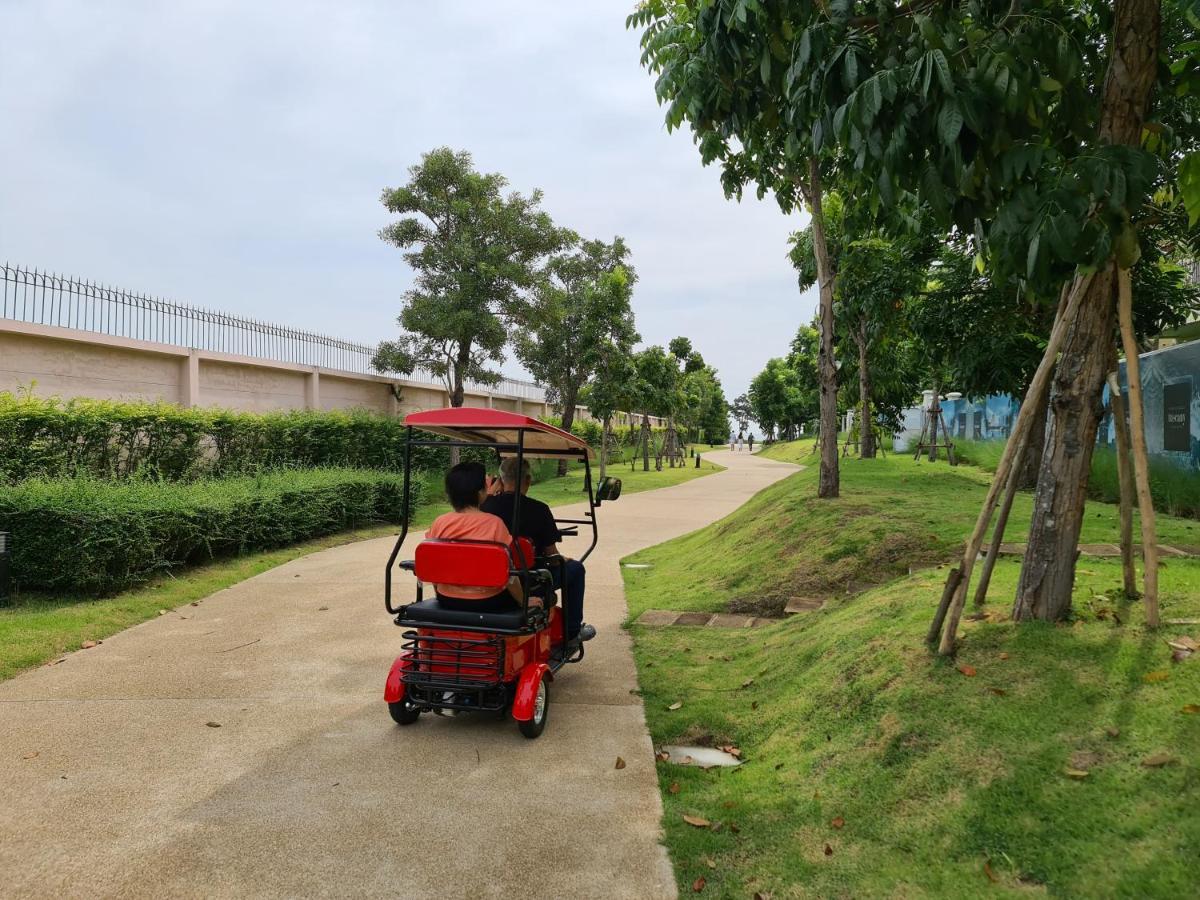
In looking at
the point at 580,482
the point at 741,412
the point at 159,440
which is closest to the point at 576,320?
the point at 580,482

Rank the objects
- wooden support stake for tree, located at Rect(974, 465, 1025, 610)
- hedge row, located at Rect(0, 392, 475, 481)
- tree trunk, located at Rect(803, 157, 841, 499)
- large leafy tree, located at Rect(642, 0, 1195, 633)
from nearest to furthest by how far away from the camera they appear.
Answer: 1. large leafy tree, located at Rect(642, 0, 1195, 633)
2. wooden support stake for tree, located at Rect(974, 465, 1025, 610)
3. hedge row, located at Rect(0, 392, 475, 481)
4. tree trunk, located at Rect(803, 157, 841, 499)

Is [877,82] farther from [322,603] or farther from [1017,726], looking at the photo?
[322,603]

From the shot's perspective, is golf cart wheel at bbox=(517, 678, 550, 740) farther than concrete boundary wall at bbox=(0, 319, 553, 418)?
No

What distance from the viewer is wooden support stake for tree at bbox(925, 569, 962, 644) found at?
13.6ft

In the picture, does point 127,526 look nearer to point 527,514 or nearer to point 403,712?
point 403,712

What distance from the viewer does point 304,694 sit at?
5453mm

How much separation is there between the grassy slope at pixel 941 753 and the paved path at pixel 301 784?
383 millimetres

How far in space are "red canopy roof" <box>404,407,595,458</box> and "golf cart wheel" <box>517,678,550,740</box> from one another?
5.01ft

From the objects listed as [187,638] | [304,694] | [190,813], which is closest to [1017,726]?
[190,813]

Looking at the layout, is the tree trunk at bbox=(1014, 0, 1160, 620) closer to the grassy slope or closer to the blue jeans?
the grassy slope

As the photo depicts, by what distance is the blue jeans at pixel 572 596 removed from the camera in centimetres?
554

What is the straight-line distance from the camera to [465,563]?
454 cm

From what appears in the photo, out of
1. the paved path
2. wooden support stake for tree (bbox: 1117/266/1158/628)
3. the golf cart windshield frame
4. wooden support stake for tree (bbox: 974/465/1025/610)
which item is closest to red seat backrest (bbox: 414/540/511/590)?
the golf cart windshield frame

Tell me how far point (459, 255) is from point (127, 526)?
16.6 metres
